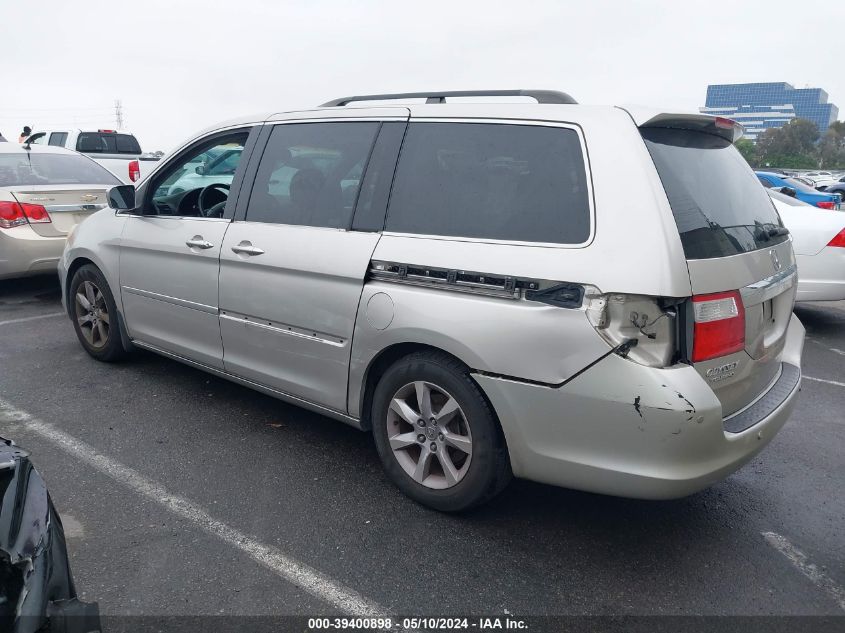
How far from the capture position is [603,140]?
107 inches

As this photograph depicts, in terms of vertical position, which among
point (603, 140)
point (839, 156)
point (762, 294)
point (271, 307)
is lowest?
point (839, 156)

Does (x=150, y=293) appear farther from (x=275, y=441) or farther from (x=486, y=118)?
(x=486, y=118)

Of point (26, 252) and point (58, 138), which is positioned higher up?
point (58, 138)

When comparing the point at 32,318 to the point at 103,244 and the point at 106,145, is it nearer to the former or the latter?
the point at 103,244

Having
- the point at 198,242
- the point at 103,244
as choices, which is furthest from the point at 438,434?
the point at 103,244

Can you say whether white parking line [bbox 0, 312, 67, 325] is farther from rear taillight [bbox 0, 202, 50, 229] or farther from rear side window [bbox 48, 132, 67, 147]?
rear side window [bbox 48, 132, 67, 147]

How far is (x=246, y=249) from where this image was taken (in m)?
3.74

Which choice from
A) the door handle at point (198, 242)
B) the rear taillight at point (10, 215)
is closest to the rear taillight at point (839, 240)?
the door handle at point (198, 242)

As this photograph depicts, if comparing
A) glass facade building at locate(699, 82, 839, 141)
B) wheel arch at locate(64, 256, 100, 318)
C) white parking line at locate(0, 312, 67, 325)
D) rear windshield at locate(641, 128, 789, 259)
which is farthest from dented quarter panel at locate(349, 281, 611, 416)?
glass facade building at locate(699, 82, 839, 141)

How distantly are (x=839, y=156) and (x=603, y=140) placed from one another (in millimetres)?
99585

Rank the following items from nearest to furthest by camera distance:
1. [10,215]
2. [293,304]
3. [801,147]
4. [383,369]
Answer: [383,369]
[293,304]
[10,215]
[801,147]

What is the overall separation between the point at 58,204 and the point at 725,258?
21.8 feet

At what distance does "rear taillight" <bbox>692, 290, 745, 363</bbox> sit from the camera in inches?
99.6

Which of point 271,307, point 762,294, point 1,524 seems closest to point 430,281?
point 271,307
